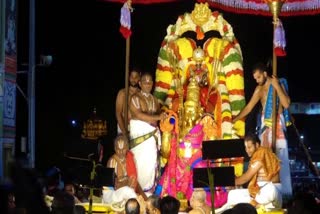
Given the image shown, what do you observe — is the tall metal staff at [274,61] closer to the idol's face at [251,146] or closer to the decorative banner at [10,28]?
the idol's face at [251,146]

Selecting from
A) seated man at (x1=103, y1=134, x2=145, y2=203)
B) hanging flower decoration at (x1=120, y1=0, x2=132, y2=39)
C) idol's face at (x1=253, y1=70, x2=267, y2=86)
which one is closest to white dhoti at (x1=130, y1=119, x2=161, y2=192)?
seated man at (x1=103, y1=134, x2=145, y2=203)

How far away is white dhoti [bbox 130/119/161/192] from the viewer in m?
10.5

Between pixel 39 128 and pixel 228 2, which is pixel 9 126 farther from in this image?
pixel 39 128

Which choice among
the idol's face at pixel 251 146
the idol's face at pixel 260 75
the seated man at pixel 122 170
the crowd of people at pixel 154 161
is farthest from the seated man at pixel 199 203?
the idol's face at pixel 260 75

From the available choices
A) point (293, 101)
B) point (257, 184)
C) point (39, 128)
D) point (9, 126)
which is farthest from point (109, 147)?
point (257, 184)

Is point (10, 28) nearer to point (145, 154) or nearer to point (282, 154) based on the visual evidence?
point (145, 154)

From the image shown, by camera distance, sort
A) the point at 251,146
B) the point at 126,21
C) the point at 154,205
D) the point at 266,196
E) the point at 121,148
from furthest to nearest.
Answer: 1. the point at 126,21
2. the point at 121,148
3. the point at 251,146
4. the point at 266,196
5. the point at 154,205

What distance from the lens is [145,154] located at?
34.5ft

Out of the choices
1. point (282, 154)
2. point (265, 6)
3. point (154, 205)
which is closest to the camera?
point (154, 205)

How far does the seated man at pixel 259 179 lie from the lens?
30.1 ft

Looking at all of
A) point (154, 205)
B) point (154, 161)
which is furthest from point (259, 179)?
point (154, 161)

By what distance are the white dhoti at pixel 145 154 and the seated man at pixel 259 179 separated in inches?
61.2

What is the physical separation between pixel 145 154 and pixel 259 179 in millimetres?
1988

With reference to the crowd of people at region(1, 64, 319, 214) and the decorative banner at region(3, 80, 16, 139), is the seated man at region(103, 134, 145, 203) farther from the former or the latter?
the decorative banner at region(3, 80, 16, 139)
